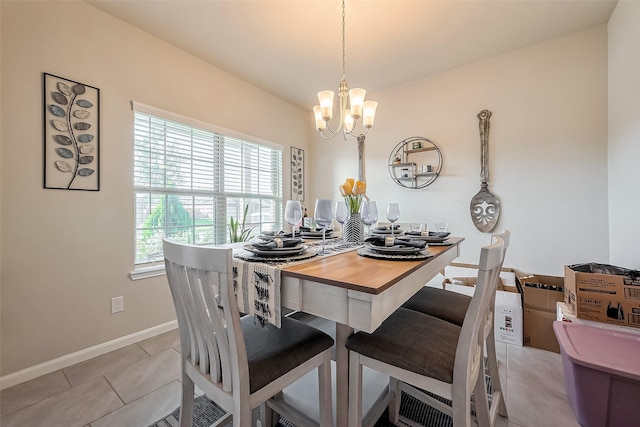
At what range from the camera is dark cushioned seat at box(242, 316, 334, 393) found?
902mm

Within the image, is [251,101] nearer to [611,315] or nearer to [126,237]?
[126,237]

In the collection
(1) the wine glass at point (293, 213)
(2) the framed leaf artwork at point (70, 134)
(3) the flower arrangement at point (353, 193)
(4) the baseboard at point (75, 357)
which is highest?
(2) the framed leaf artwork at point (70, 134)

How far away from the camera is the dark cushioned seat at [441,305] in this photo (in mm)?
1329

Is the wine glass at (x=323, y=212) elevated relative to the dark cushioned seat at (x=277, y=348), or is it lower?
elevated

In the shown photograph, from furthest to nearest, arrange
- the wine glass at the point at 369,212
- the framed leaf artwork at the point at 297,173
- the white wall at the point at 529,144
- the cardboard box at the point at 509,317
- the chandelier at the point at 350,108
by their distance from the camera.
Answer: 1. the framed leaf artwork at the point at 297,173
2. the white wall at the point at 529,144
3. the cardboard box at the point at 509,317
4. the chandelier at the point at 350,108
5. the wine glass at the point at 369,212

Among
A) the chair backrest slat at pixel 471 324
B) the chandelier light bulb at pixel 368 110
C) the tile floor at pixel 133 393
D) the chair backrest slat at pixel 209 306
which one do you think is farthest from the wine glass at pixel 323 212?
the tile floor at pixel 133 393

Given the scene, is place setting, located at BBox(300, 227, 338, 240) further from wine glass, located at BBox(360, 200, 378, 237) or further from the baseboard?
the baseboard

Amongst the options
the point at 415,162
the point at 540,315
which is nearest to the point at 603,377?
the point at 540,315

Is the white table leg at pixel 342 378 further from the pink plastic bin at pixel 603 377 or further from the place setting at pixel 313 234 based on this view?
the pink plastic bin at pixel 603 377

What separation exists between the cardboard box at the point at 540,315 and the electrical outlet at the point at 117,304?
3.29 meters

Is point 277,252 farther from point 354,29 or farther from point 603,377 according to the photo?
point 354,29

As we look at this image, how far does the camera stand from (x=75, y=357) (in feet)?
6.24

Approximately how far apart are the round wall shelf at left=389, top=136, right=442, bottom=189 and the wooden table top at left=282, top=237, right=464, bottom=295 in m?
2.14

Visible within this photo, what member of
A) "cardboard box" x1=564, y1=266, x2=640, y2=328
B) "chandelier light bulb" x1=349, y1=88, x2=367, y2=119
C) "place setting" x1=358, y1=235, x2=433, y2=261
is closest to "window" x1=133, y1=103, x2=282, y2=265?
"chandelier light bulb" x1=349, y1=88, x2=367, y2=119
